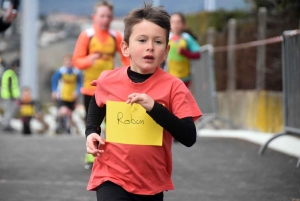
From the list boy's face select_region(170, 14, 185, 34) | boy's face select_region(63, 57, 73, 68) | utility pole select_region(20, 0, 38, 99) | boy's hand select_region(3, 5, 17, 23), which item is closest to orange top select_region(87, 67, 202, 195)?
boy's hand select_region(3, 5, 17, 23)

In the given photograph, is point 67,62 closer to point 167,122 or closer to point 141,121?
point 141,121

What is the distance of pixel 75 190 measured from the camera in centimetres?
843

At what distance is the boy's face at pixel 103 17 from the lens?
10430 millimetres

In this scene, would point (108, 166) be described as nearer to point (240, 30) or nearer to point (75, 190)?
point (75, 190)

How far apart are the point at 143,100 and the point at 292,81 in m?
6.40

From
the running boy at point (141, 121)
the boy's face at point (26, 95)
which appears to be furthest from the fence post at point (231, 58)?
the running boy at point (141, 121)

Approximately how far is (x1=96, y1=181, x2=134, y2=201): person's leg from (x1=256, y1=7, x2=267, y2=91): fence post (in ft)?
38.2

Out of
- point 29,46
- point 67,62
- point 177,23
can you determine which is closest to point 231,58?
point 67,62

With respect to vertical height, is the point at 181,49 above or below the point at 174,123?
above

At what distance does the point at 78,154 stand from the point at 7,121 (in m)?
12.8

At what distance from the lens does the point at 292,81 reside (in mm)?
10719

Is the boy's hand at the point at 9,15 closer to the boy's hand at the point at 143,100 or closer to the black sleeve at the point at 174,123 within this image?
the black sleeve at the point at 174,123

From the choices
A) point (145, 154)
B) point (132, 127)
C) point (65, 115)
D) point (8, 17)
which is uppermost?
point (8, 17)

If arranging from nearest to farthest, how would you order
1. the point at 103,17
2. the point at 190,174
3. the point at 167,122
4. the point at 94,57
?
the point at 167,122
the point at 190,174
the point at 94,57
the point at 103,17
